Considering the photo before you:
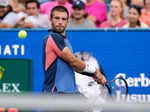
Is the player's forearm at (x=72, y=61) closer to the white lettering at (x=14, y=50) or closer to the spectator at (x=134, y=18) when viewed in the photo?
the white lettering at (x=14, y=50)

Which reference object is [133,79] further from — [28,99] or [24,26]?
[28,99]

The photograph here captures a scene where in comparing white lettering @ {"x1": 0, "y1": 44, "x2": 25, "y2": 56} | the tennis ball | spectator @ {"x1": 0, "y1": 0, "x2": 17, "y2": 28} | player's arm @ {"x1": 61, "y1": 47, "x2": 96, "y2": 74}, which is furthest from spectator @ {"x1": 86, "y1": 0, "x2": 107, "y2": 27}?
player's arm @ {"x1": 61, "y1": 47, "x2": 96, "y2": 74}

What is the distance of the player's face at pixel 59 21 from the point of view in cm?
615

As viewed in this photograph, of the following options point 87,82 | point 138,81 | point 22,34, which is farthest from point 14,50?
point 138,81

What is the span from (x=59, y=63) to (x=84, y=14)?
378 centimetres

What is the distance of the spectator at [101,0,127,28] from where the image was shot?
32.4 feet

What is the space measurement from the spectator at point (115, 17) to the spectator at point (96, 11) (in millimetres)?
308

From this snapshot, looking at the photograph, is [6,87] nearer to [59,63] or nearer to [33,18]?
[33,18]

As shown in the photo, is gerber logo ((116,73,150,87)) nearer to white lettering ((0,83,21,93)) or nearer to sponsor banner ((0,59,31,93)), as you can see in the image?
sponsor banner ((0,59,31,93))

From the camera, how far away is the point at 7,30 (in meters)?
8.70

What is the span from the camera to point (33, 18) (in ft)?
32.8

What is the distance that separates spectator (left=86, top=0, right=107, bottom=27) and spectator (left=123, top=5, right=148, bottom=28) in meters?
0.85

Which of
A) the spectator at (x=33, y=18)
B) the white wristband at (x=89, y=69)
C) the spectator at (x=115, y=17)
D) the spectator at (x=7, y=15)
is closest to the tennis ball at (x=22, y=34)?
the spectator at (x=33, y=18)

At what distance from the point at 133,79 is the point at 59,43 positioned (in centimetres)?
260
